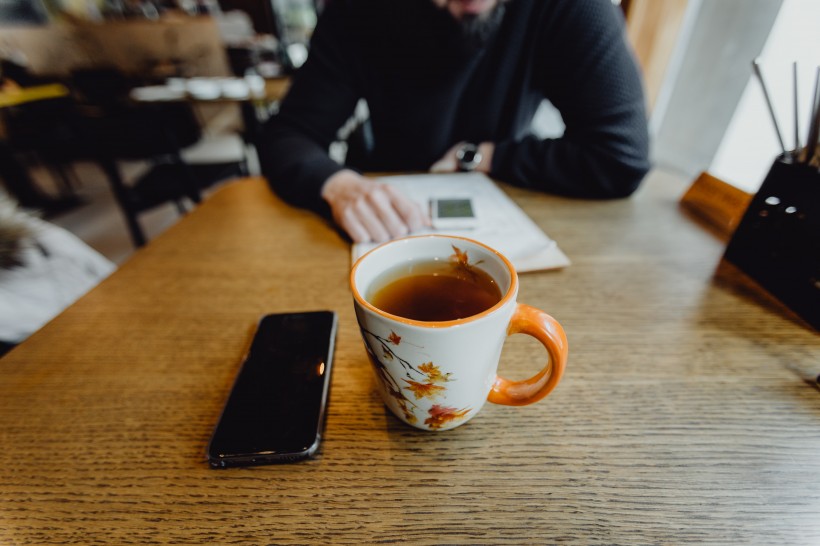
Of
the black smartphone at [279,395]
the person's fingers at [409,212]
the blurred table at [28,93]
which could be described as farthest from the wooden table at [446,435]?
the blurred table at [28,93]

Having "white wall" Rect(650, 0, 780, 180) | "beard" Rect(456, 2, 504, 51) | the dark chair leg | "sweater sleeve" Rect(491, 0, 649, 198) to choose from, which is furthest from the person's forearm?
the dark chair leg

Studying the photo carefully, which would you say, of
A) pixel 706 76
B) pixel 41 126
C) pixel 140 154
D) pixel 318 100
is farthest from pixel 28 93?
pixel 706 76

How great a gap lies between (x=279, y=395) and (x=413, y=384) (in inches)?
5.1

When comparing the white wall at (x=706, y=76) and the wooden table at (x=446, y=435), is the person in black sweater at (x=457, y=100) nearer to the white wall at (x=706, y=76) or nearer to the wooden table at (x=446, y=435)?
the wooden table at (x=446, y=435)

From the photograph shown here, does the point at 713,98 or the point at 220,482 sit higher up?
the point at 220,482

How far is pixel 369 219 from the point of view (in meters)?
0.54

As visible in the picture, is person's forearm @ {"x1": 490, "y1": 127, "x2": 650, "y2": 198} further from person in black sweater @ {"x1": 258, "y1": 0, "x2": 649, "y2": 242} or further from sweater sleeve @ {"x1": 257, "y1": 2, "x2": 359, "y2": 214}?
sweater sleeve @ {"x1": 257, "y1": 2, "x2": 359, "y2": 214}

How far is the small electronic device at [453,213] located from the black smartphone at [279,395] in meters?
0.24

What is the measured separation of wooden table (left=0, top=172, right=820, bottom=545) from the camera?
0.24m

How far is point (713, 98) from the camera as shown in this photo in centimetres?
187

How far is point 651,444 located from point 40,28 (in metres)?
5.67

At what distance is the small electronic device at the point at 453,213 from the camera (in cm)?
55

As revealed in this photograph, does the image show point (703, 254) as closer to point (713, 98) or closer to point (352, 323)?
point (352, 323)

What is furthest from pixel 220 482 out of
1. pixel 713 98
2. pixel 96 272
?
pixel 713 98
